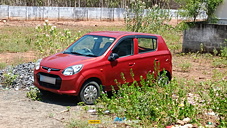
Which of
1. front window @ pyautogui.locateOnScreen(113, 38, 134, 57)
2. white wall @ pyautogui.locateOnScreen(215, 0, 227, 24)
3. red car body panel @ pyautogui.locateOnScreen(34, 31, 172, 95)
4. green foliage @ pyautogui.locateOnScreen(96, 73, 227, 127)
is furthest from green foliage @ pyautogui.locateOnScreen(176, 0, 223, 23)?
green foliage @ pyautogui.locateOnScreen(96, 73, 227, 127)

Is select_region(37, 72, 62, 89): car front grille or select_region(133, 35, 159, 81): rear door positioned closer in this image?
select_region(37, 72, 62, 89): car front grille

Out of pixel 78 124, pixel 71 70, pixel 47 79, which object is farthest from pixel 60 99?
pixel 78 124

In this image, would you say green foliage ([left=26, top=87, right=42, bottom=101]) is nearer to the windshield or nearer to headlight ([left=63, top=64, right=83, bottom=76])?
headlight ([left=63, top=64, right=83, bottom=76])

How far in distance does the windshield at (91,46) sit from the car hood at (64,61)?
0.28 meters

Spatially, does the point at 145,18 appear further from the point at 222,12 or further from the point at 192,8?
the point at 222,12

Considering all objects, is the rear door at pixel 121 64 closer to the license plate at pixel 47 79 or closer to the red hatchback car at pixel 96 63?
the red hatchback car at pixel 96 63

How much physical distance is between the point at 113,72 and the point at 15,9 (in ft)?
114

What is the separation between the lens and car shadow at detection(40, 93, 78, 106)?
8422mm

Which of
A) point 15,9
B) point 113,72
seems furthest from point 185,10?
point 15,9

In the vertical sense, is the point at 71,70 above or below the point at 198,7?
below

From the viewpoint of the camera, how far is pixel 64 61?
8.31m

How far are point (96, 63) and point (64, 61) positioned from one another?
742 millimetres

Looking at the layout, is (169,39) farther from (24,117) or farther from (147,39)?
(24,117)

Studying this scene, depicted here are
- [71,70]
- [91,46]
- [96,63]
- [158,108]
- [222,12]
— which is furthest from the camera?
[222,12]
